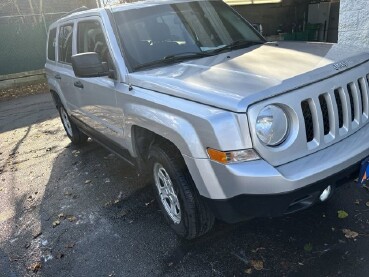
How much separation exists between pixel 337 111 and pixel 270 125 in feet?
1.91

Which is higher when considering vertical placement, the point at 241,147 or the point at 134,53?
the point at 134,53

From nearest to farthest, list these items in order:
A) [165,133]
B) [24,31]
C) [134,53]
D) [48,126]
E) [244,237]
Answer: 1. [165,133]
2. [244,237]
3. [134,53]
4. [48,126]
5. [24,31]

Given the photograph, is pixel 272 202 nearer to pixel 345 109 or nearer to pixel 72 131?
pixel 345 109

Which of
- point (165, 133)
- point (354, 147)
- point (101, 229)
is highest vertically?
point (165, 133)

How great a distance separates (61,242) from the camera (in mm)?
3621

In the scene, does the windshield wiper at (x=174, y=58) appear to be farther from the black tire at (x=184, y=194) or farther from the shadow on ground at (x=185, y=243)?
the shadow on ground at (x=185, y=243)

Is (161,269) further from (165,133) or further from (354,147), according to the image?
(354,147)

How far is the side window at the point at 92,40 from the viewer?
3748mm

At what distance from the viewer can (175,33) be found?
12.0 ft

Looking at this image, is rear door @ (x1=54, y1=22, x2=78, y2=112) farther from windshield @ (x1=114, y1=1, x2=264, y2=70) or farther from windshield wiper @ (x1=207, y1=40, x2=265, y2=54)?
windshield wiper @ (x1=207, y1=40, x2=265, y2=54)

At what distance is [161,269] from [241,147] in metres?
1.30

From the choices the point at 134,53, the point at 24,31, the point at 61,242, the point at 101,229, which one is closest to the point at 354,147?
the point at 134,53

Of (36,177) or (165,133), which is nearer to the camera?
(165,133)

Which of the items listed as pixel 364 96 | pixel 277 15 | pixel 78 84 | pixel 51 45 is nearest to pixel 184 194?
pixel 364 96
